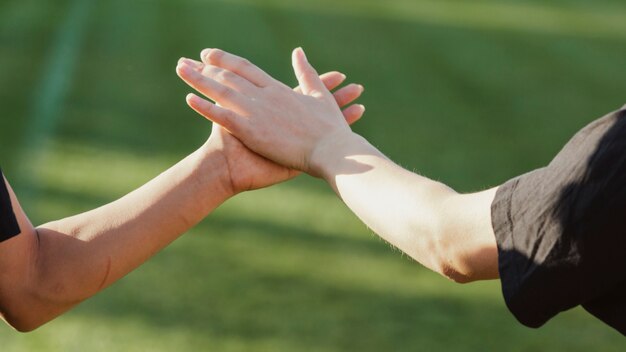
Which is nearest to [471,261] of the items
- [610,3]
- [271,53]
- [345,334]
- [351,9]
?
[345,334]

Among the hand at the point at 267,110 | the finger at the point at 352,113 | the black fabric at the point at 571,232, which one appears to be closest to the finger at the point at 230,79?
the hand at the point at 267,110

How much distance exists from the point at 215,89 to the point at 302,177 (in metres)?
2.39

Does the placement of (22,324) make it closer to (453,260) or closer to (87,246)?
(87,246)

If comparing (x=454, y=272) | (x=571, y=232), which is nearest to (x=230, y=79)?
(x=454, y=272)

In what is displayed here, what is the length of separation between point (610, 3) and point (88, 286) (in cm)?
648

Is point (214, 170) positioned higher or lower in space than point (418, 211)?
lower

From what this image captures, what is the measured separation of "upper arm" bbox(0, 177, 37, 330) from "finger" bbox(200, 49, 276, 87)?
1.88 ft

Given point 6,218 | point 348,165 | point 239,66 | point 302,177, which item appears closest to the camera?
point 6,218

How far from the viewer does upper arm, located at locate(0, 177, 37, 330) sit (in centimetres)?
192

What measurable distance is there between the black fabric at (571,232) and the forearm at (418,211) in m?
0.11

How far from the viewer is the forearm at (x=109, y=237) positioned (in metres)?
2.04

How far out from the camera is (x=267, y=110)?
2.26 meters

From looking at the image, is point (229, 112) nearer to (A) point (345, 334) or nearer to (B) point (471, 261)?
(B) point (471, 261)

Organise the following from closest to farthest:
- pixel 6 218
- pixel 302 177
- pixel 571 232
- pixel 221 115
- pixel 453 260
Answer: pixel 571 232 → pixel 453 260 → pixel 6 218 → pixel 221 115 → pixel 302 177
